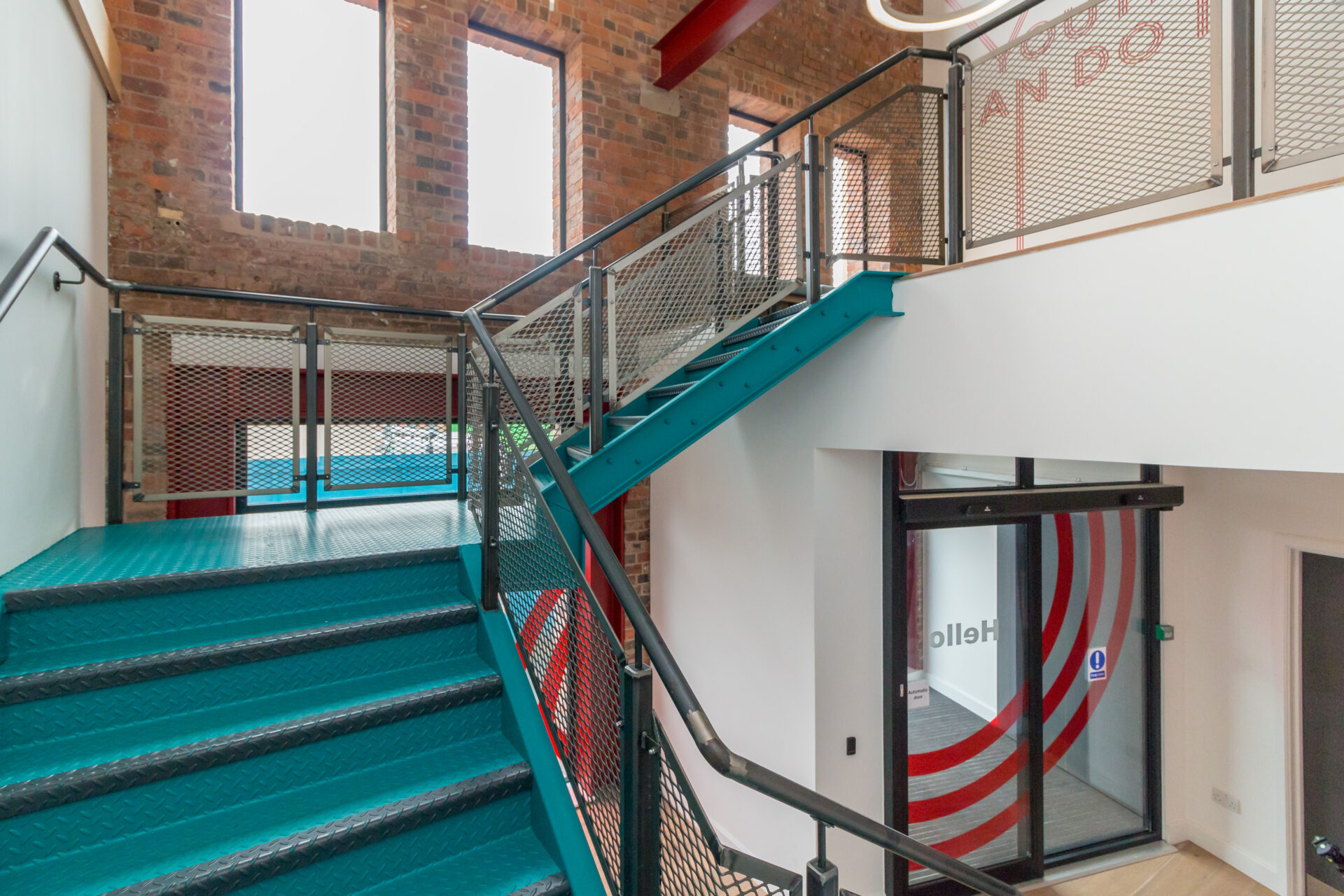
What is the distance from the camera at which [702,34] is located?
468 centimetres

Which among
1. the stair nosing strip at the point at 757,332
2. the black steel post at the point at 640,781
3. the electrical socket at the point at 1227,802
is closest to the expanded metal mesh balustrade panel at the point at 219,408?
the stair nosing strip at the point at 757,332

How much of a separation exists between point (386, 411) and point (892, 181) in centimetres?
288

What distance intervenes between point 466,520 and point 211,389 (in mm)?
1561

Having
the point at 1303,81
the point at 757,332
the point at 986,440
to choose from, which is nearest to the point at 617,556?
the point at 757,332

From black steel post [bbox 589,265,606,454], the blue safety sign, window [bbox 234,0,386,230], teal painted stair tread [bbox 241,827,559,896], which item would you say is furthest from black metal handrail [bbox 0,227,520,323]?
the blue safety sign

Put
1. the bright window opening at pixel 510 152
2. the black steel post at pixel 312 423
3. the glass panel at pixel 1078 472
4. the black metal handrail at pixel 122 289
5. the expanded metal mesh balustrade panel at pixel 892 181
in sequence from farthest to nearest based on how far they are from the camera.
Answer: the bright window opening at pixel 510 152
the glass panel at pixel 1078 472
the black steel post at pixel 312 423
the expanded metal mesh balustrade panel at pixel 892 181
the black metal handrail at pixel 122 289

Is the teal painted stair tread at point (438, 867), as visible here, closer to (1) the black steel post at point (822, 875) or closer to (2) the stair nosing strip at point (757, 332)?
(1) the black steel post at point (822, 875)

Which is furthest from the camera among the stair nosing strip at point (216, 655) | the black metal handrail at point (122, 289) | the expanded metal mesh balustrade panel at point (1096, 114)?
the expanded metal mesh balustrade panel at point (1096, 114)

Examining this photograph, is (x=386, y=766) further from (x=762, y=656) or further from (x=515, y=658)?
(x=762, y=656)

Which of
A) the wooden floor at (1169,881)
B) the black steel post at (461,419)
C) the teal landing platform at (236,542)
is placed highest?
the black steel post at (461,419)

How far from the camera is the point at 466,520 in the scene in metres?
3.09

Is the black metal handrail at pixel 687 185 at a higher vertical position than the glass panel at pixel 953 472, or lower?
higher

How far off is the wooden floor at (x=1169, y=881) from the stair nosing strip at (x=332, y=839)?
12.6 feet

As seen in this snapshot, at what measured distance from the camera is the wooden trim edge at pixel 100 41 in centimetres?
289
